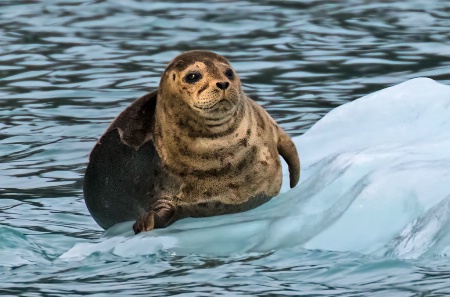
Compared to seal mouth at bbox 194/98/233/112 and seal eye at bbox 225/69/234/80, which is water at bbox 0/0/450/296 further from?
seal eye at bbox 225/69/234/80

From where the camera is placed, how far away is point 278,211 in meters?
7.65

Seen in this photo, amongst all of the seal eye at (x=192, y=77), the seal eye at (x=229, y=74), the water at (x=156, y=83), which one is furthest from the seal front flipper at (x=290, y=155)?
the seal eye at (x=192, y=77)

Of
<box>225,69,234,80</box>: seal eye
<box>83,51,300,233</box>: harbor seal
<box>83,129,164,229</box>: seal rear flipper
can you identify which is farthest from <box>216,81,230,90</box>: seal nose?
<box>83,129,164,229</box>: seal rear flipper

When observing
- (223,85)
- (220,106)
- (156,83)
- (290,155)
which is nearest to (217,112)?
(220,106)

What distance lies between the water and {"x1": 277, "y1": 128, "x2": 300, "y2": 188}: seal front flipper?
13.2 inches

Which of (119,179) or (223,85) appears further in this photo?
(119,179)

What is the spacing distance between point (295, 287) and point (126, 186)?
1.53m

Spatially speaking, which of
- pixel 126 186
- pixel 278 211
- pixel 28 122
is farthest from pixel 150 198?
pixel 28 122

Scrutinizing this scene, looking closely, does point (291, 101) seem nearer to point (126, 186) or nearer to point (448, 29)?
point (448, 29)

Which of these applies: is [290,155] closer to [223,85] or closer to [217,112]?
[217,112]

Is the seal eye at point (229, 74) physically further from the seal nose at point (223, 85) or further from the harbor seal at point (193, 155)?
the seal nose at point (223, 85)

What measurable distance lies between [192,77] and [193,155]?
16.0 inches

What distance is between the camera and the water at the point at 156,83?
676cm

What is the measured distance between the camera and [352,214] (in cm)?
→ 728
